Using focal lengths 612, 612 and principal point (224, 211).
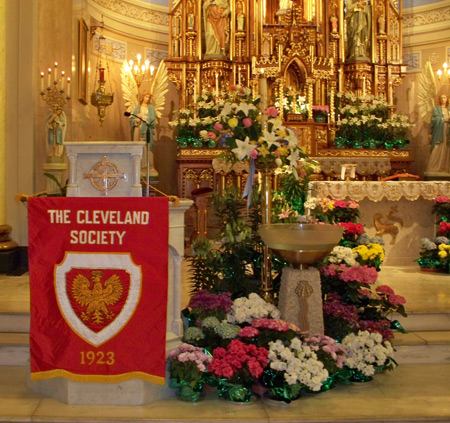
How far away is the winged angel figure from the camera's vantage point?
10992 millimetres

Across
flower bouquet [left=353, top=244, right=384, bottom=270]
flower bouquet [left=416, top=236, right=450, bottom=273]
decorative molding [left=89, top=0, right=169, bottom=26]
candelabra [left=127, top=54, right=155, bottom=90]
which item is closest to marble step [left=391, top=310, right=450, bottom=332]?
flower bouquet [left=353, top=244, right=384, bottom=270]

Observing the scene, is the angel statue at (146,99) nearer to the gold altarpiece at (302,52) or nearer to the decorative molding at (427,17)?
the gold altarpiece at (302,52)

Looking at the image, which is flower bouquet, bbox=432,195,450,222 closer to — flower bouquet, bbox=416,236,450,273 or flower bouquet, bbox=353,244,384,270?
flower bouquet, bbox=416,236,450,273

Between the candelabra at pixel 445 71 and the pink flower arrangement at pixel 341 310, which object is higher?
the candelabra at pixel 445 71

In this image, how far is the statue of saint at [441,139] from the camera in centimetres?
1153

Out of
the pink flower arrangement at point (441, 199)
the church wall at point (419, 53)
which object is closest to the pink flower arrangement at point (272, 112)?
the pink flower arrangement at point (441, 199)

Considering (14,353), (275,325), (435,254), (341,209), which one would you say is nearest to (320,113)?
(341,209)

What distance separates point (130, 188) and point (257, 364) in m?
1.42

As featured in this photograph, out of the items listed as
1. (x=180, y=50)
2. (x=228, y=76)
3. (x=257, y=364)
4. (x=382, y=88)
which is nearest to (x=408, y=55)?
(x=382, y=88)

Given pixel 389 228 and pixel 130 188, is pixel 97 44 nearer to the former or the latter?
pixel 389 228

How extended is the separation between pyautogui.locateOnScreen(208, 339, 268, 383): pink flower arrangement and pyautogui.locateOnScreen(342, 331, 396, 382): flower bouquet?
Answer: 2.22 ft

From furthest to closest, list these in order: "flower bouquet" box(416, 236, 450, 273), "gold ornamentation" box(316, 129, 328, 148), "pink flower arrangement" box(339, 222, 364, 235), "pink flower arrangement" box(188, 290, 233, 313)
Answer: "gold ornamentation" box(316, 129, 328, 148) < "flower bouquet" box(416, 236, 450, 273) < "pink flower arrangement" box(339, 222, 364, 235) < "pink flower arrangement" box(188, 290, 233, 313)

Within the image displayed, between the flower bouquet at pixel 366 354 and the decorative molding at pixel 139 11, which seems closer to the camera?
the flower bouquet at pixel 366 354

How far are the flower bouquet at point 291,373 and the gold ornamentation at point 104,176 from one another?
1.50 m
